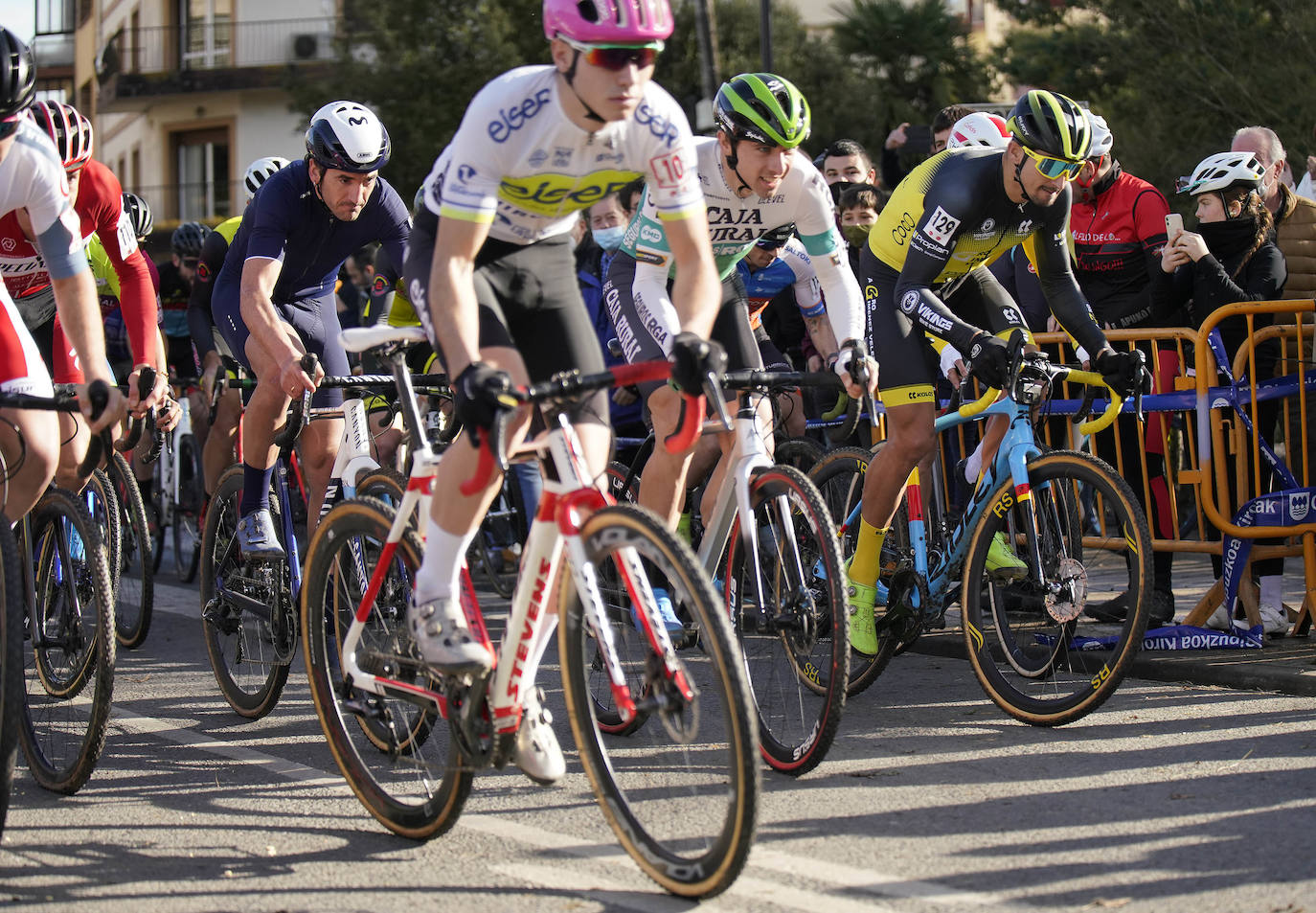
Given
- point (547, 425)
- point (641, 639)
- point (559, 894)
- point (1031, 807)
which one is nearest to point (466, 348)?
point (547, 425)

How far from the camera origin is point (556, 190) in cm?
457

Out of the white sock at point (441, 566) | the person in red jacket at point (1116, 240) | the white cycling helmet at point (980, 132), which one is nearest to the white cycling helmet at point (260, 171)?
the white cycling helmet at point (980, 132)

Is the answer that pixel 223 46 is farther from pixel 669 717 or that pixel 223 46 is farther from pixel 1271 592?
pixel 669 717

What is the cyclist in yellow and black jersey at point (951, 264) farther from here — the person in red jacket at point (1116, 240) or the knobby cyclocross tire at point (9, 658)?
the knobby cyclocross tire at point (9, 658)

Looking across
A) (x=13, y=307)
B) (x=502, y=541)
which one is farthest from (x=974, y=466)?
(x=502, y=541)

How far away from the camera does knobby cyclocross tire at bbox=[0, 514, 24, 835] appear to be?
430 cm

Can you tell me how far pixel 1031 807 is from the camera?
15.3 feet

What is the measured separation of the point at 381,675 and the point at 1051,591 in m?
2.49

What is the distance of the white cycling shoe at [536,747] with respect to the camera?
412 cm

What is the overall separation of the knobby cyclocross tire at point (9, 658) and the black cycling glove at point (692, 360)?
191cm

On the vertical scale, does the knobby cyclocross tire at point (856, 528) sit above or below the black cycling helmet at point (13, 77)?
below

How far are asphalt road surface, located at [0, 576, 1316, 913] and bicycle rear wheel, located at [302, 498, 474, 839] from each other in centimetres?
13

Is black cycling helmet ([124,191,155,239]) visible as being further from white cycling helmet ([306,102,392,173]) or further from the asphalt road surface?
the asphalt road surface

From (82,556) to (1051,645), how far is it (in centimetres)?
336
